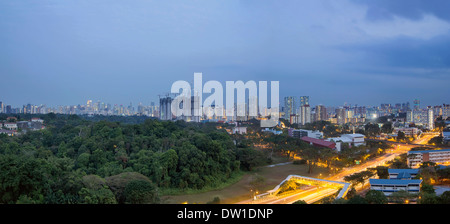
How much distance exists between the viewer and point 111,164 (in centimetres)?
923

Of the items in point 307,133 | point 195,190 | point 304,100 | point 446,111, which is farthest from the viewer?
point 304,100

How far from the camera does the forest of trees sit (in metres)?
5.45

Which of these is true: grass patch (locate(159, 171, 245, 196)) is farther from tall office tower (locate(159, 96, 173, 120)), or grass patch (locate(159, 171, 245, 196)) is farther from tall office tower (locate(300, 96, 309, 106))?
tall office tower (locate(300, 96, 309, 106))

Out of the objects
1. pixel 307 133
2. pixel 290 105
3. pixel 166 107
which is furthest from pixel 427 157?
pixel 290 105

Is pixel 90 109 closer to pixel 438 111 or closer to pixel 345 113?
pixel 345 113

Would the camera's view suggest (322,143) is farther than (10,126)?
No

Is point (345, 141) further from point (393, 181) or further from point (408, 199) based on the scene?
point (408, 199)

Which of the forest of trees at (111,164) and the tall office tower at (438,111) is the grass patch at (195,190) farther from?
the tall office tower at (438,111)

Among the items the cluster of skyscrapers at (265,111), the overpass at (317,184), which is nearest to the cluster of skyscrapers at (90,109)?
the cluster of skyscrapers at (265,111)

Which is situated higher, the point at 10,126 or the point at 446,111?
the point at 446,111

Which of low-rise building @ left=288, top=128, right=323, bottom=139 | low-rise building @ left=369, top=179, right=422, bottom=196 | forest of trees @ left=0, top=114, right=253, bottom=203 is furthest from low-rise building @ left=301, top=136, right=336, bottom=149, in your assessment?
low-rise building @ left=369, top=179, right=422, bottom=196
